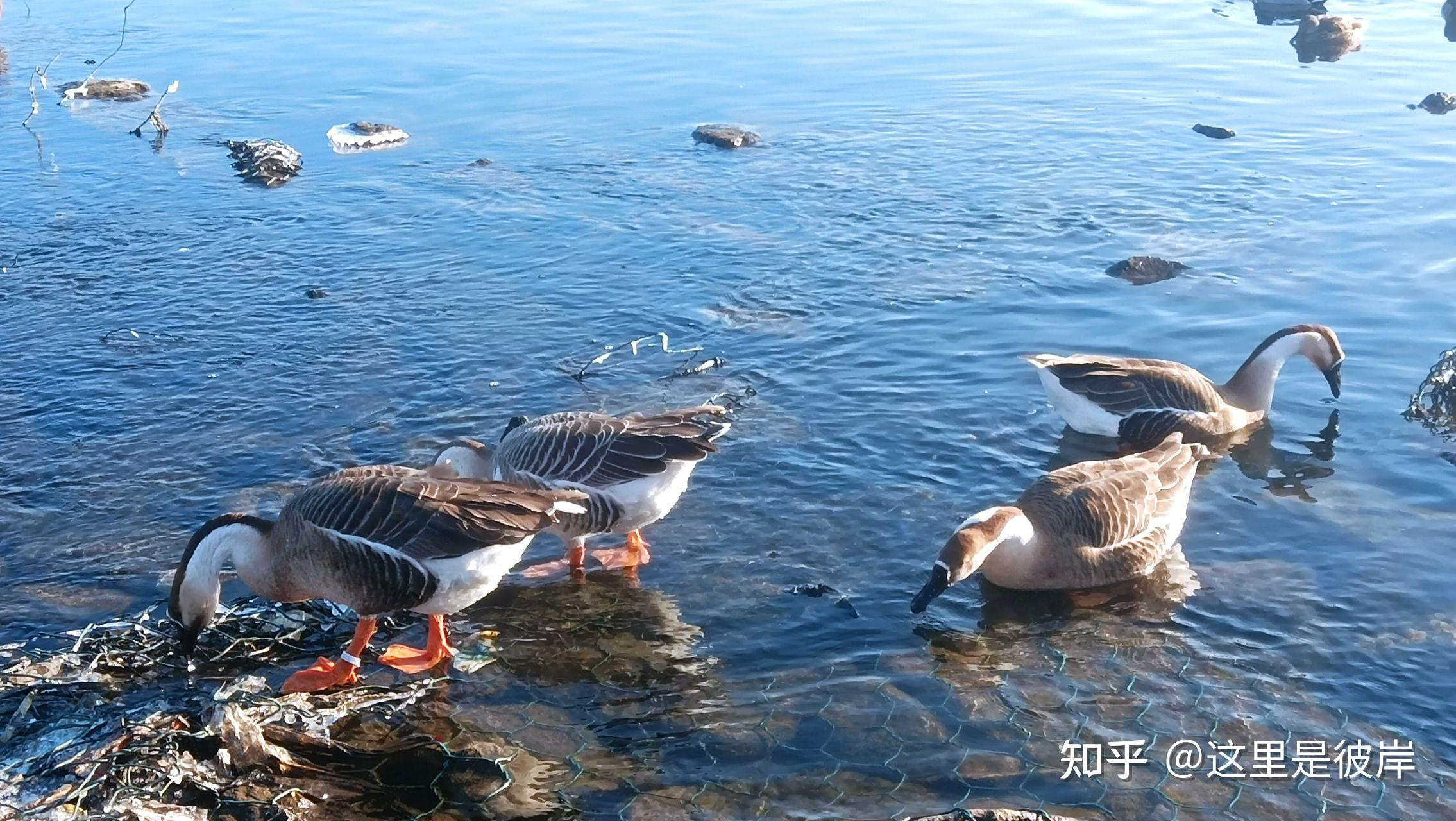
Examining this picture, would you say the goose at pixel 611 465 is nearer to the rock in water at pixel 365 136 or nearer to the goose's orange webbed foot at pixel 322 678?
the goose's orange webbed foot at pixel 322 678

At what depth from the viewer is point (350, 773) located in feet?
19.6

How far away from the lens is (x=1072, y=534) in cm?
802

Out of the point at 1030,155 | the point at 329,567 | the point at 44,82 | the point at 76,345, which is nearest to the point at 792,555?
the point at 329,567

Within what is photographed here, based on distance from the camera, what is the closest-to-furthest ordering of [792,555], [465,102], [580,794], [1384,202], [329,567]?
1. [580,794]
2. [329,567]
3. [792,555]
4. [1384,202]
5. [465,102]

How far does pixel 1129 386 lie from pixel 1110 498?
204 centimetres

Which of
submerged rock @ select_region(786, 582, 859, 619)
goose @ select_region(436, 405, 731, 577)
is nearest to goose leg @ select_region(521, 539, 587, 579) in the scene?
goose @ select_region(436, 405, 731, 577)

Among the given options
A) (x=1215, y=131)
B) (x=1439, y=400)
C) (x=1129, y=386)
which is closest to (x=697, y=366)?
(x=1129, y=386)

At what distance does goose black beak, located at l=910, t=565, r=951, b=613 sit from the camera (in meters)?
7.47

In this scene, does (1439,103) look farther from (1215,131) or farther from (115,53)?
(115,53)

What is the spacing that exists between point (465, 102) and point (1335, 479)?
49.8ft

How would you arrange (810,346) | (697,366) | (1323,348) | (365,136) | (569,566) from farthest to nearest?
(365,136)
(810,346)
(697,366)
(1323,348)
(569,566)

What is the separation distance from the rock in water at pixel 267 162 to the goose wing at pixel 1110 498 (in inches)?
467

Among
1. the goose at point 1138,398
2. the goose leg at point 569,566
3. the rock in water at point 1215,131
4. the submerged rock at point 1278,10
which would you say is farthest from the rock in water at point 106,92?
the submerged rock at point 1278,10

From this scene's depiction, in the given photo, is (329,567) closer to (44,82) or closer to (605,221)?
(605,221)
